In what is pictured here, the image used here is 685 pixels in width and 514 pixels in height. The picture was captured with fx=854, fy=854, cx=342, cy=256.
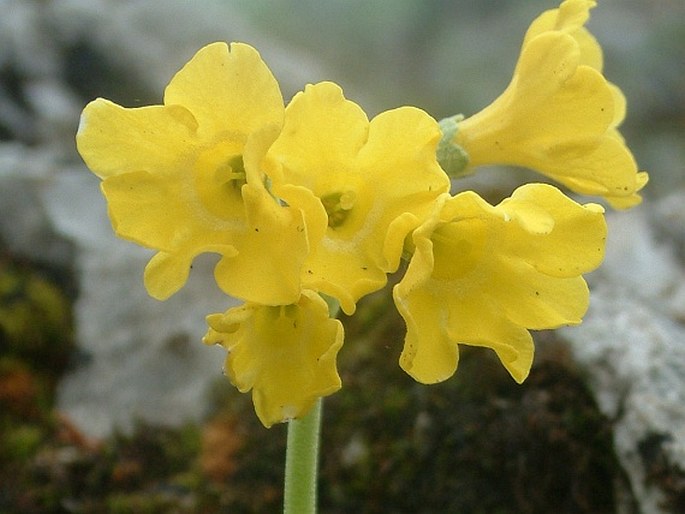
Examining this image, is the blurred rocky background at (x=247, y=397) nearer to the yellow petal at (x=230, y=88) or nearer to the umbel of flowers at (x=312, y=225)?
the umbel of flowers at (x=312, y=225)

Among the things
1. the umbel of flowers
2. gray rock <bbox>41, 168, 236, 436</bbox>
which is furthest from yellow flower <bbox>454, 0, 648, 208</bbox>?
gray rock <bbox>41, 168, 236, 436</bbox>

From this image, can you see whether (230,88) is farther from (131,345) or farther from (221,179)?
(131,345)

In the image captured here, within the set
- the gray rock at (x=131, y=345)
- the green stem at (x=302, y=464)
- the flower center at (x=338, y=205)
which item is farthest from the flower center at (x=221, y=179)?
the gray rock at (x=131, y=345)

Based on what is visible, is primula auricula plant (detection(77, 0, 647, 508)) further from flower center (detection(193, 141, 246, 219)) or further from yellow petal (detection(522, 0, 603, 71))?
yellow petal (detection(522, 0, 603, 71))

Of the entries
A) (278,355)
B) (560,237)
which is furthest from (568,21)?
(278,355)

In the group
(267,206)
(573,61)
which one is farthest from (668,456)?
(267,206)

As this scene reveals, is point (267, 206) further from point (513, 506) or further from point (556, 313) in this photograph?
point (513, 506)
